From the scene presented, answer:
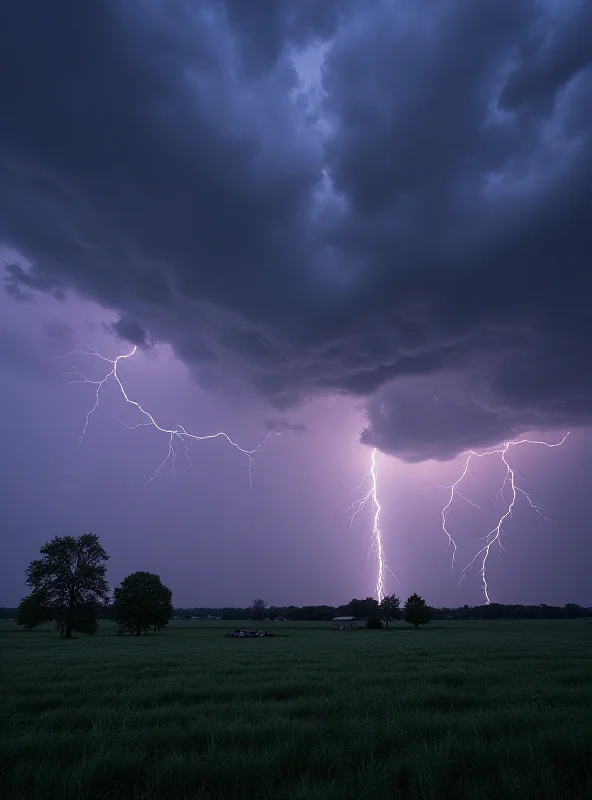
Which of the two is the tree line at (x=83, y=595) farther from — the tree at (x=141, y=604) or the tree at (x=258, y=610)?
the tree at (x=258, y=610)

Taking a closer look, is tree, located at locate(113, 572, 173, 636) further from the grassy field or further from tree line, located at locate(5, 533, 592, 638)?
the grassy field

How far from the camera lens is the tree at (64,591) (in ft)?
172

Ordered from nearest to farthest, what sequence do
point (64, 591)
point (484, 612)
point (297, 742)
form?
point (297, 742) → point (64, 591) → point (484, 612)

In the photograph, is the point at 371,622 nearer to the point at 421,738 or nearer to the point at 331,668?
the point at 331,668

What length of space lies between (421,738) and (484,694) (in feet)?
14.0

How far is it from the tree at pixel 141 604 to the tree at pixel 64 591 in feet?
23.3

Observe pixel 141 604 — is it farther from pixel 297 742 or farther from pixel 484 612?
pixel 484 612

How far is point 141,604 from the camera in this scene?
60.9 meters

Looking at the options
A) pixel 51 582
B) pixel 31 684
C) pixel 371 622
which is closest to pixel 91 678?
pixel 31 684

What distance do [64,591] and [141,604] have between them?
1110 centimetres

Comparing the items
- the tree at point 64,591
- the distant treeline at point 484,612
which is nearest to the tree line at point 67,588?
the tree at point 64,591

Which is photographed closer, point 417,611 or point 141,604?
point 141,604

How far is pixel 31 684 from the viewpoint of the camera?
10422 millimetres

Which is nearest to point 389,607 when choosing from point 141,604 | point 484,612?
point 141,604
